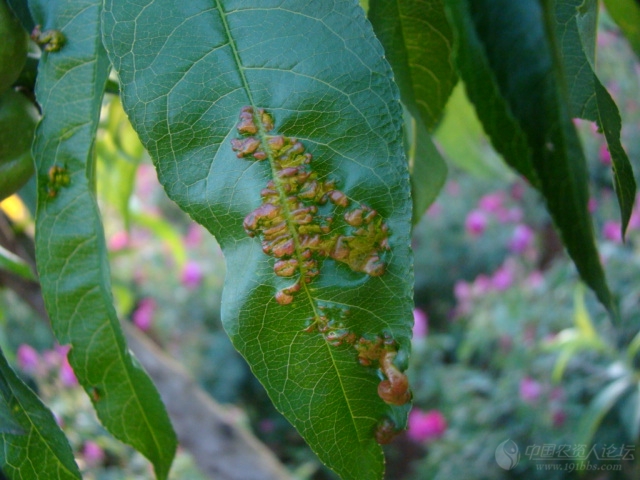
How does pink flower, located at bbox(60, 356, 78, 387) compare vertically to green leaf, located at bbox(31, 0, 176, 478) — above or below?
below

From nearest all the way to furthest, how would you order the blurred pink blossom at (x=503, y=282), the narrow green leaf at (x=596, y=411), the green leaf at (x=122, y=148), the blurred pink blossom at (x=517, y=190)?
the green leaf at (x=122, y=148), the narrow green leaf at (x=596, y=411), the blurred pink blossom at (x=503, y=282), the blurred pink blossom at (x=517, y=190)

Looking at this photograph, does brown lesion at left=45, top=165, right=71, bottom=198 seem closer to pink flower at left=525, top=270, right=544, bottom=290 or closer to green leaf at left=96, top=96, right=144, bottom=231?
green leaf at left=96, top=96, right=144, bottom=231

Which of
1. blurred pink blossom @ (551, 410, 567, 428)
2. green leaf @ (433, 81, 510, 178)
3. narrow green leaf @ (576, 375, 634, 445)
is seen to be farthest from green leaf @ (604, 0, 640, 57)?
blurred pink blossom @ (551, 410, 567, 428)

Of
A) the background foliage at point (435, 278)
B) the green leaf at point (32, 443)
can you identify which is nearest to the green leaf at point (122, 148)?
the background foliage at point (435, 278)

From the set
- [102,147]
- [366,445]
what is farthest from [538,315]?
[366,445]

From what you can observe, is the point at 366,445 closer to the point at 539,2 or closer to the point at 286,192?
the point at 286,192

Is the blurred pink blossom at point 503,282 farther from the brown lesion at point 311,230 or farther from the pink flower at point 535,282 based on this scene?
the brown lesion at point 311,230

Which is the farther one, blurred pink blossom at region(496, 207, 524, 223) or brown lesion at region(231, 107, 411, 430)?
blurred pink blossom at region(496, 207, 524, 223)
